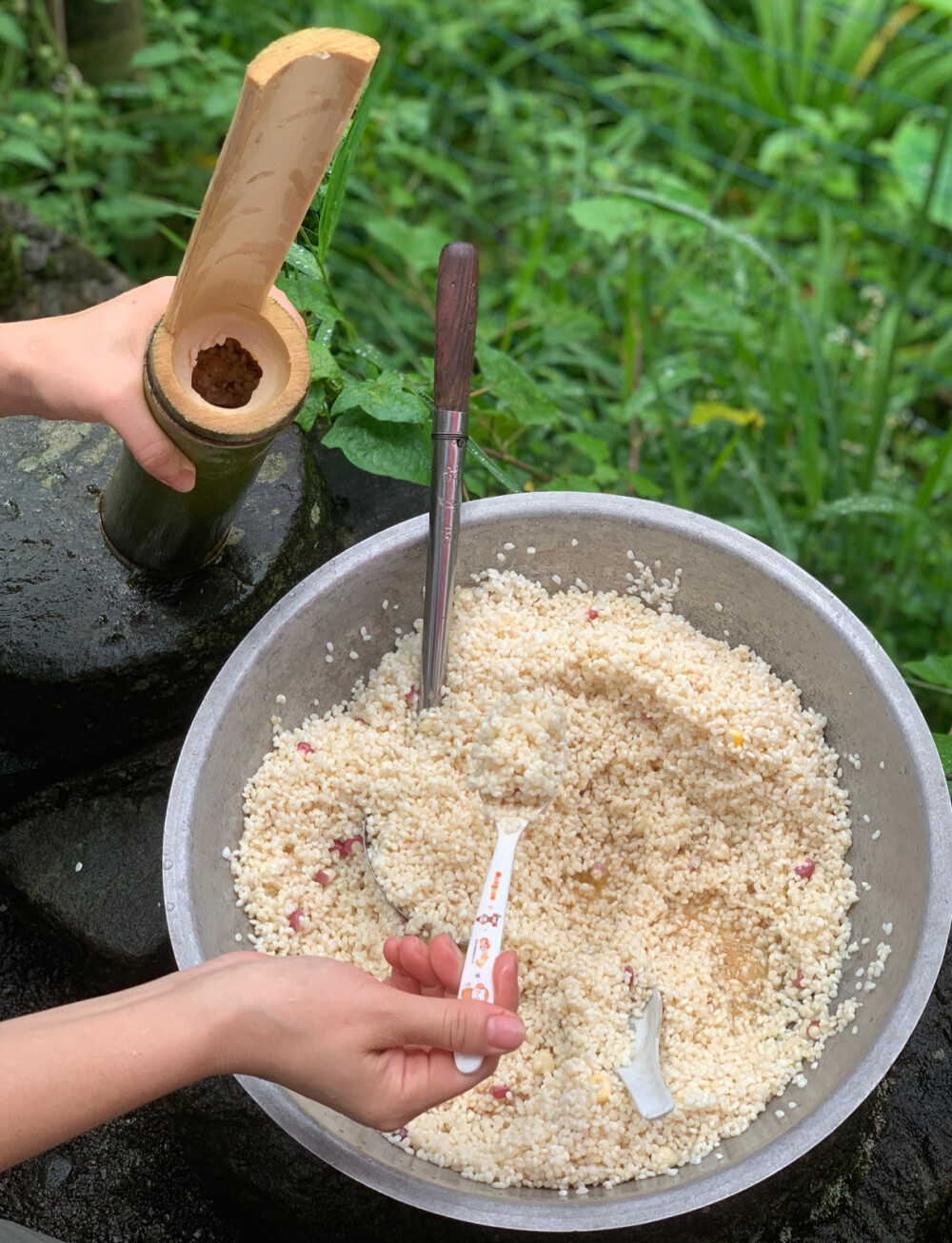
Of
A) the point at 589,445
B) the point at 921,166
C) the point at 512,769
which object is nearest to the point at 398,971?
the point at 512,769

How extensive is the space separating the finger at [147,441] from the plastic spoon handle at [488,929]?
0.62 metres

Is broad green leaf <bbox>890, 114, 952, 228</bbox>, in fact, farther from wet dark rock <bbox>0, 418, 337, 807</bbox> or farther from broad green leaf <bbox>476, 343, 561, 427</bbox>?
wet dark rock <bbox>0, 418, 337, 807</bbox>

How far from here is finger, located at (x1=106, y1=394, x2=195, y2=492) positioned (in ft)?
4.18

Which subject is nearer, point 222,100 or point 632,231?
point 632,231

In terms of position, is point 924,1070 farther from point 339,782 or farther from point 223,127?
point 223,127

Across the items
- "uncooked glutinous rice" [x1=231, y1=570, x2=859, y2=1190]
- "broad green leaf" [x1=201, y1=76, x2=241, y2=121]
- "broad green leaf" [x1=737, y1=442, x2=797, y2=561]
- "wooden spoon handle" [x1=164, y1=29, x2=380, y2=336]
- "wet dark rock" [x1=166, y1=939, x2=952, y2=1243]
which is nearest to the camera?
"wooden spoon handle" [x1=164, y1=29, x2=380, y2=336]

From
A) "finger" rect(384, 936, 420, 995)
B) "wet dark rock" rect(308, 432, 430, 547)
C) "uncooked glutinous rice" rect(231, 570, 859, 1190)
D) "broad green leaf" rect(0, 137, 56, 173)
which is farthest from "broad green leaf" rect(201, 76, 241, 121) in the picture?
"finger" rect(384, 936, 420, 995)

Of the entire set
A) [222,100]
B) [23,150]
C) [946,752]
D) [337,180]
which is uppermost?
[337,180]

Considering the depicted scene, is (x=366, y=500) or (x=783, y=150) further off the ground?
(x=783, y=150)

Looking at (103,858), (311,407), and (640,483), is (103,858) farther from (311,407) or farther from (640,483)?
(640,483)

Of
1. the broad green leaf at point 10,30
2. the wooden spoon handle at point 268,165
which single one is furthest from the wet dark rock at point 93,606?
the broad green leaf at point 10,30

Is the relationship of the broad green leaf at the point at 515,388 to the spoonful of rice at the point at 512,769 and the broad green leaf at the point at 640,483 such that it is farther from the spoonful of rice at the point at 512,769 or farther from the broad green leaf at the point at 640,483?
the spoonful of rice at the point at 512,769

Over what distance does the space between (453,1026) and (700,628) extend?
0.78 meters

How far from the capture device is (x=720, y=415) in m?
2.33
